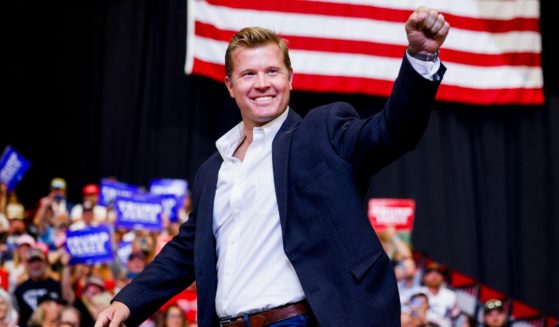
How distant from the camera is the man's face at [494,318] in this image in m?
7.32

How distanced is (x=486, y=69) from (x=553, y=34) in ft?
4.79

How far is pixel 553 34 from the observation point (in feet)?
42.4

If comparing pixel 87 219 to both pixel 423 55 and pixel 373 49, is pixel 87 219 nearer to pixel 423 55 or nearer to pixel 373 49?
pixel 373 49

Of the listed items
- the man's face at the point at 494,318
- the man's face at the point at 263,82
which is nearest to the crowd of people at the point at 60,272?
the man's face at the point at 494,318

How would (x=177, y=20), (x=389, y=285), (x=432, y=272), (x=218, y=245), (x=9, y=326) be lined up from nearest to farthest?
(x=389, y=285), (x=218, y=245), (x=9, y=326), (x=432, y=272), (x=177, y=20)

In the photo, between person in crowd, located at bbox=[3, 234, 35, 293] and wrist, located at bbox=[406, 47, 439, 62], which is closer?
wrist, located at bbox=[406, 47, 439, 62]

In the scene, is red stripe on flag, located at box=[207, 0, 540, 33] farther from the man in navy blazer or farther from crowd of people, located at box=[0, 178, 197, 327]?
the man in navy blazer

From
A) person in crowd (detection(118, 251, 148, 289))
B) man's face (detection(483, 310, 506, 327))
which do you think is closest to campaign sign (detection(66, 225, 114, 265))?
person in crowd (detection(118, 251, 148, 289))

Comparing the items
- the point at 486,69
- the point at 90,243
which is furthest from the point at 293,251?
the point at 486,69

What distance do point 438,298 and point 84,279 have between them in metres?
2.94

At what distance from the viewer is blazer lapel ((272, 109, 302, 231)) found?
224cm

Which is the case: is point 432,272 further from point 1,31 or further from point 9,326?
point 1,31

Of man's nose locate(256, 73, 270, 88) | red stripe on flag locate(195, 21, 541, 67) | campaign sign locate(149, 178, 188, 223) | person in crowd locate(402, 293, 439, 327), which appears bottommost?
person in crowd locate(402, 293, 439, 327)

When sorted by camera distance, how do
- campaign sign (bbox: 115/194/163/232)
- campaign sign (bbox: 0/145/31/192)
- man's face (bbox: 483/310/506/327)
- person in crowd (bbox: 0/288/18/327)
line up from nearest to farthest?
person in crowd (bbox: 0/288/18/327) → man's face (bbox: 483/310/506/327) → campaign sign (bbox: 115/194/163/232) → campaign sign (bbox: 0/145/31/192)
